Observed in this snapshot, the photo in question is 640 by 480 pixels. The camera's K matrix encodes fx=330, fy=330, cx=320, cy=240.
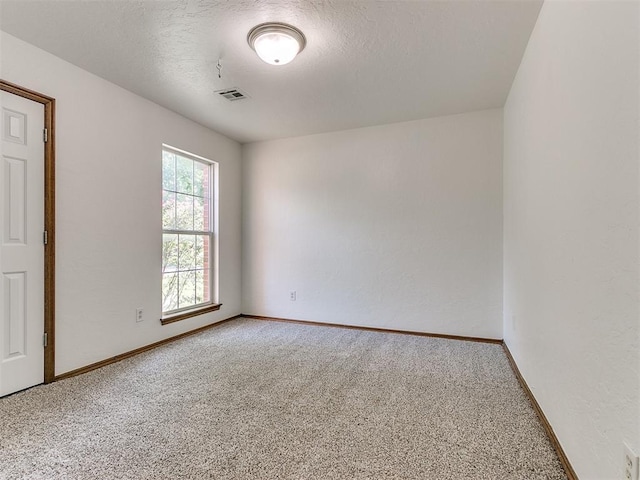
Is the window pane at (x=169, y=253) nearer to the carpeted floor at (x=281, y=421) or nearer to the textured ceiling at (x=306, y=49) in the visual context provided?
the carpeted floor at (x=281, y=421)

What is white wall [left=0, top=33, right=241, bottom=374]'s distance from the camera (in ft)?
8.19

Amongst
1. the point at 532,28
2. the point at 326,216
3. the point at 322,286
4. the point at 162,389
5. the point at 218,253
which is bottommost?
the point at 162,389

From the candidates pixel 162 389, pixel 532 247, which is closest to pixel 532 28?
pixel 532 247

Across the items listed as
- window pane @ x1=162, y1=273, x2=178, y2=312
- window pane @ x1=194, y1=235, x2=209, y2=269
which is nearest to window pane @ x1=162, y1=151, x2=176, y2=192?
window pane @ x1=194, y1=235, x2=209, y2=269

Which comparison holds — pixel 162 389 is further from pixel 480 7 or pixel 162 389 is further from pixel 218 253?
pixel 480 7

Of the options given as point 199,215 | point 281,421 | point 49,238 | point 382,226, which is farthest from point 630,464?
point 199,215

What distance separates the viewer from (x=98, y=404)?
212 cm

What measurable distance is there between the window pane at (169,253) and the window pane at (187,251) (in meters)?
0.07

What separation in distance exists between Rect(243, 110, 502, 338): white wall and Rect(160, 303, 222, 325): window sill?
596 mm

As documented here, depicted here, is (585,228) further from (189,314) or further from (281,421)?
(189,314)

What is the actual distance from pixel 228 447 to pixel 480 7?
280 cm

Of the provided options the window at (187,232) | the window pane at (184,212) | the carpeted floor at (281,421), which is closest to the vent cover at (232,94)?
the window at (187,232)

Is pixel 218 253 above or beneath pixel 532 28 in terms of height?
beneath

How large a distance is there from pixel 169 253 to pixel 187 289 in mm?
509
